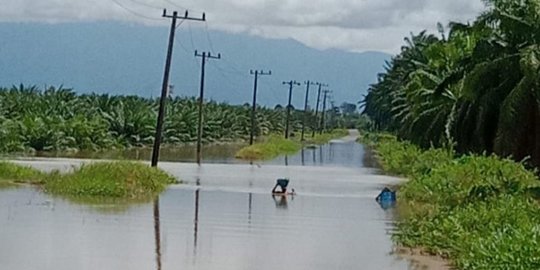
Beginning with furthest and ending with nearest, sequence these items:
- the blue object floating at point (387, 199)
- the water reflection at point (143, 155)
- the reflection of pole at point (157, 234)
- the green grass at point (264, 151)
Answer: the green grass at point (264, 151)
the water reflection at point (143, 155)
the blue object floating at point (387, 199)
the reflection of pole at point (157, 234)

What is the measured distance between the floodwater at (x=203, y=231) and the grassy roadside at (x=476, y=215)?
0.75m

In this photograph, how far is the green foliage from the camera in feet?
81.4

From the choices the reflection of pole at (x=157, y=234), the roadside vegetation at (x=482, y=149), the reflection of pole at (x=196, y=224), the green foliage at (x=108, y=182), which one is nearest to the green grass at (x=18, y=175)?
the green foliage at (x=108, y=182)

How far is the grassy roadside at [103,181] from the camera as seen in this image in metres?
24.8

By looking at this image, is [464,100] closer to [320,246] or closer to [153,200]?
[153,200]

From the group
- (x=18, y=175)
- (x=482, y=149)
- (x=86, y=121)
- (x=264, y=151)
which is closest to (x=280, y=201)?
(x=18, y=175)

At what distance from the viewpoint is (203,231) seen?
58.0 feet

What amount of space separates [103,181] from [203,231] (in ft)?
26.6

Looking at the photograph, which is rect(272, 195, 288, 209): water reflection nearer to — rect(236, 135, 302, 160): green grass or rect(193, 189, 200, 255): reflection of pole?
rect(193, 189, 200, 255): reflection of pole

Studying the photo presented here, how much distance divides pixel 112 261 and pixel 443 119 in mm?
27727

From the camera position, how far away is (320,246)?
16094 mm

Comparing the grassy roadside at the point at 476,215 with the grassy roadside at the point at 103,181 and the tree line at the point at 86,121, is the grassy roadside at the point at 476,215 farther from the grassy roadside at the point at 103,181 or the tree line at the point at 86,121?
the tree line at the point at 86,121

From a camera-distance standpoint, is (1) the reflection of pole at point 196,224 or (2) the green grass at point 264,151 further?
(2) the green grass at point 264,151

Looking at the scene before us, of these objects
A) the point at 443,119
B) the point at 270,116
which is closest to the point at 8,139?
the point at 443,119
